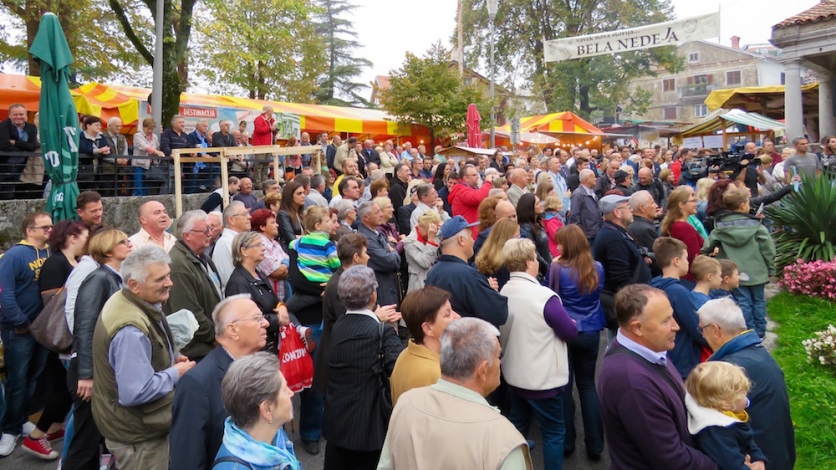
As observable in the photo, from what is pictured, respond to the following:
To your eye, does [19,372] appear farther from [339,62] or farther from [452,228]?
[339,62]

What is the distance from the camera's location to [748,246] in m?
6.35

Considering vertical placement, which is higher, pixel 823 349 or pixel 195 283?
pixel 195 283

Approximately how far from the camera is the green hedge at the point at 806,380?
4723mm

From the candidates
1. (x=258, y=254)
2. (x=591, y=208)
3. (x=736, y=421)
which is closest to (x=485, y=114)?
(x=591, y=208)

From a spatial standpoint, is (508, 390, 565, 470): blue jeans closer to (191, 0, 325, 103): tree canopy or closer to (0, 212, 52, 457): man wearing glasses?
(0, 212, 52, 457): man wearing glasses

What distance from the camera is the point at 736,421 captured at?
2.78 m

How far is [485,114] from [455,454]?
23.0 metres

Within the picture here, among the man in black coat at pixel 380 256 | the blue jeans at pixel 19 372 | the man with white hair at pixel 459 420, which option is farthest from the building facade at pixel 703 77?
the man with white hair at pixel 459 420

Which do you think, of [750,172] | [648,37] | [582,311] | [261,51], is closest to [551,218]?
[582,311]

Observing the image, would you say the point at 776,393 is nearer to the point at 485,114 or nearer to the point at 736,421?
the point at 736,421

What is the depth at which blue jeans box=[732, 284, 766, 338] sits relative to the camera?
20.9 ft

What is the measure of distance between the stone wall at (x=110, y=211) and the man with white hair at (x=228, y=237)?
4757 mm

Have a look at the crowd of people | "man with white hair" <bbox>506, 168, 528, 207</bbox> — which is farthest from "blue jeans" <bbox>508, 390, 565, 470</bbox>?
"man with white hair" <bbox>506, 168, 528, 207</bbox>

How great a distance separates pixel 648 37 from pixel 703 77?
57.6 meters
